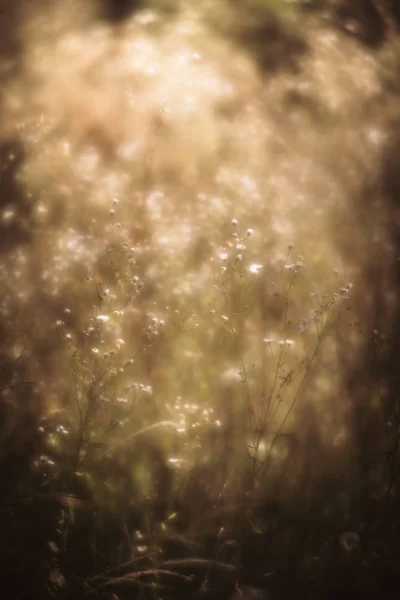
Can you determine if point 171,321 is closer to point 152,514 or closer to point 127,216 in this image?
point 127,216

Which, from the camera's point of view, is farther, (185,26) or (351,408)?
(185,26)

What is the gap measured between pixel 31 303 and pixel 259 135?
2.93 ft

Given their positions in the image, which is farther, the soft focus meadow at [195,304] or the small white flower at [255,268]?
the small white flower at [255,268]

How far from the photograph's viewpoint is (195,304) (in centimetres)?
157

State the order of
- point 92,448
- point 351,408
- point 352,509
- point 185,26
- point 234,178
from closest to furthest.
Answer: point 92,448
point 352,509
point 351,408
point 234,178
point 185,26

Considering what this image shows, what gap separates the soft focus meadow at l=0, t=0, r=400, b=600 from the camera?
4.41 ft

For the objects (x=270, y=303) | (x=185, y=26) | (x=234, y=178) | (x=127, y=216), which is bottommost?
(x=270, y=303)

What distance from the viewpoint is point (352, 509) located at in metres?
1.47

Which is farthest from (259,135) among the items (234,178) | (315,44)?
(315,44)

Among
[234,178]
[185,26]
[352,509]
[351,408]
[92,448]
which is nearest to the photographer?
[92,448]

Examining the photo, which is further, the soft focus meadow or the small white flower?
the small white flower

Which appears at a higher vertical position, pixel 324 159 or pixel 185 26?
pixel 185 26

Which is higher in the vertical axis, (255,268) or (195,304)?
(255,268)

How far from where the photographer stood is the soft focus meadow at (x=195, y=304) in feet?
4.41
